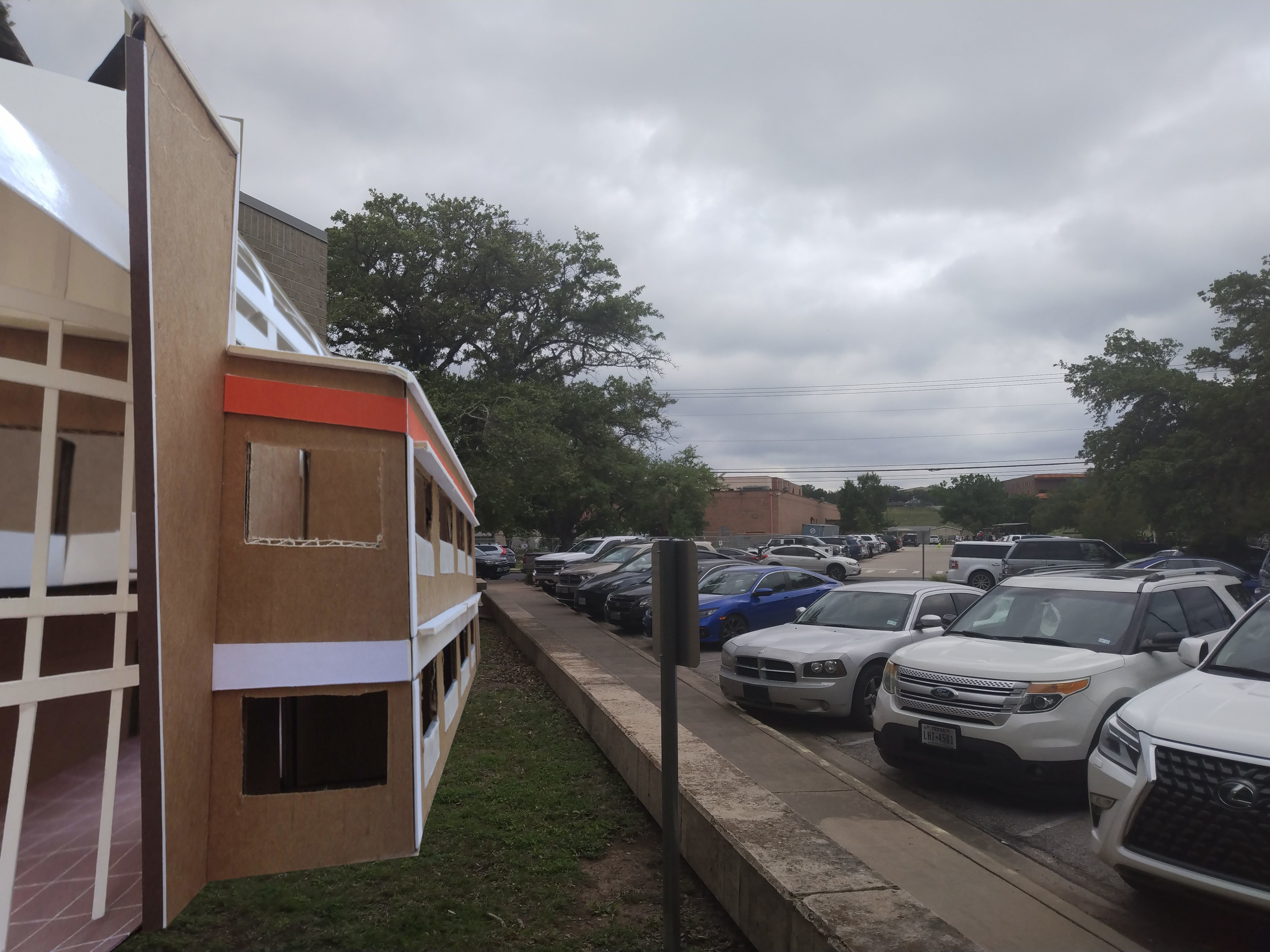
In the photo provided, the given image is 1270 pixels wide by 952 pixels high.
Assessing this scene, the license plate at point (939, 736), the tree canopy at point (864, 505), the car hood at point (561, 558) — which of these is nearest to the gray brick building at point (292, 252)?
the license plate at point (939, 736)

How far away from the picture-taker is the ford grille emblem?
12.2 ft

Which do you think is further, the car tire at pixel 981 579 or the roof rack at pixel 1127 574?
the car tire at pixel 981 579

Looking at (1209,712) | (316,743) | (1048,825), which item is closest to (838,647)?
(1048,825)

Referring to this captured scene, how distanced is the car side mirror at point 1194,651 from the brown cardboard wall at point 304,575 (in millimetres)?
4709

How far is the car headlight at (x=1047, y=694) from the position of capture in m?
6.00

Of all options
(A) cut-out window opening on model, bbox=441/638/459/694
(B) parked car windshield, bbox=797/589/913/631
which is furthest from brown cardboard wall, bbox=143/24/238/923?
(B) parked car windshield, bbox=797/589/913/631

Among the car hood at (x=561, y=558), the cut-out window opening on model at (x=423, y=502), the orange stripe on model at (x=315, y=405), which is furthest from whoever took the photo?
the car hood at (x=561, y=558)

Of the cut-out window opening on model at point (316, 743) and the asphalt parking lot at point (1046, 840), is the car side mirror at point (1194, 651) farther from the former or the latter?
the cut-out window opening on model at point (316, 743)

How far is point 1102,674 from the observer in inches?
242

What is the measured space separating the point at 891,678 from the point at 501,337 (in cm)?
2357

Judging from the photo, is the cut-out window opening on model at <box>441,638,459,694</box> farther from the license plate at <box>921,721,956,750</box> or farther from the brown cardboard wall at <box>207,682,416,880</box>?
the license plate at <box>921,721,956,750</box>

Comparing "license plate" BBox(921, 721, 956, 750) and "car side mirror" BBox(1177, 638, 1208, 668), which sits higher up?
"car side mirror" BBox(1177, 638, 1208, 668)

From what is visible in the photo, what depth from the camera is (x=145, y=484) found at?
9.62 feet

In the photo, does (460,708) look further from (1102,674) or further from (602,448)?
(602,448)
